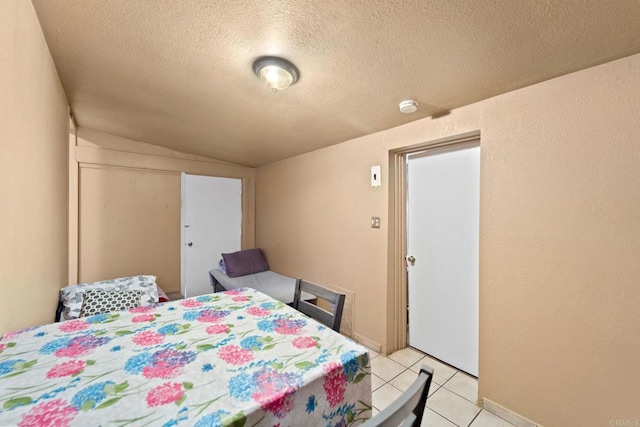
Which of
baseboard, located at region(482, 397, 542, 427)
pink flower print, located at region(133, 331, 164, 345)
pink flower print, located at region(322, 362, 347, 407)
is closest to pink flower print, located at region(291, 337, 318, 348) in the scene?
Result: pink flower print, located at region(322, 362, 347, 407)

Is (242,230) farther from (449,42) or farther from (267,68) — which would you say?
(449,42)

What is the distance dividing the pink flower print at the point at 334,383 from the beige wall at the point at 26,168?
1304 mm

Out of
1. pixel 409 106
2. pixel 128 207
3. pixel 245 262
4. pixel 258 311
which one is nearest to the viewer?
pixel 258 311

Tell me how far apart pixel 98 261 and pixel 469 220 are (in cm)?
397

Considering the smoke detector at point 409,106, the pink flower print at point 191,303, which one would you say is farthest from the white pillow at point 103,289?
the smoke detector at point 409,106

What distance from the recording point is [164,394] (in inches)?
30.3

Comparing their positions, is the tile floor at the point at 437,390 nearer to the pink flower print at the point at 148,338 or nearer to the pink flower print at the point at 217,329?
the pink flower print at the point at 217,329

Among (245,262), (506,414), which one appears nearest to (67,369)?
(506,414)

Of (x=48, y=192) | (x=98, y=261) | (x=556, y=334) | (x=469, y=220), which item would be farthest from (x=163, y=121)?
(x=556, y=334)

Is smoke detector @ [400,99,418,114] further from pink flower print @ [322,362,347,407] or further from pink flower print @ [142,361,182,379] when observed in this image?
pink flower print @ [142,361,182,379]

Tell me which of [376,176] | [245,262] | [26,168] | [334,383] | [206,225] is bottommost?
[245,262]

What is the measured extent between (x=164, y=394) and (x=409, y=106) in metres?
1.98

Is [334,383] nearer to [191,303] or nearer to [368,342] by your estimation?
[191,303]

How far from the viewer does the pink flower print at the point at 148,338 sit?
42.4 inches
